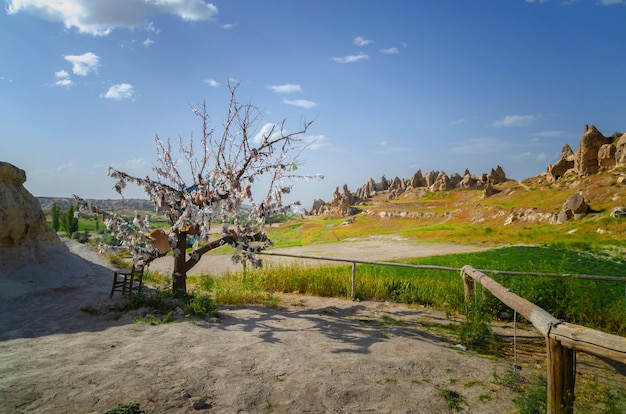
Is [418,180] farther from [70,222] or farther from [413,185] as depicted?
[70,222]

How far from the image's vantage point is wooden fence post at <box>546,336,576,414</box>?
3840 mm

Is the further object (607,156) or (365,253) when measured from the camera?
(607,156)

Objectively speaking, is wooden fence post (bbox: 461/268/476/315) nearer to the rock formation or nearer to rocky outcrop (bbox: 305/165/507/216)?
the rock formation

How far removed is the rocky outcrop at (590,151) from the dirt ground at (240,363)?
40.2m

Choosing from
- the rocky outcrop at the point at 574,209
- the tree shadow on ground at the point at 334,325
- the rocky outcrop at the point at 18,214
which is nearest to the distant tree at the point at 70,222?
the rocky outcrop at the point at 18,214

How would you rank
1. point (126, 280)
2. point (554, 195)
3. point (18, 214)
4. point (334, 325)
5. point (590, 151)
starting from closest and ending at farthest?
1. point (334, 325)
2. point (126, 280)
3. point (18, 214)
4. point (554, 195)
5. point (590, 151)

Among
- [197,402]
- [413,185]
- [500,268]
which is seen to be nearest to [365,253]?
[500,268]

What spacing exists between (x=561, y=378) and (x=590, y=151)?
4587 cm

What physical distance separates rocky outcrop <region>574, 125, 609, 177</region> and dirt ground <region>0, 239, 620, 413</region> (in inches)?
1582

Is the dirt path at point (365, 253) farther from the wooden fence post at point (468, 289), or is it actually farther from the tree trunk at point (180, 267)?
the wooden fence post at point (468, 289)

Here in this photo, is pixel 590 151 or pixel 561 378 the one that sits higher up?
pixel 590 151

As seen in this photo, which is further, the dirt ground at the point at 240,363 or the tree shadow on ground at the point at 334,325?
the tree shadow on ground at the point at 334,325

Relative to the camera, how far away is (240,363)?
6.03 meters

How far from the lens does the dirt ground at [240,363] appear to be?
476 cm
